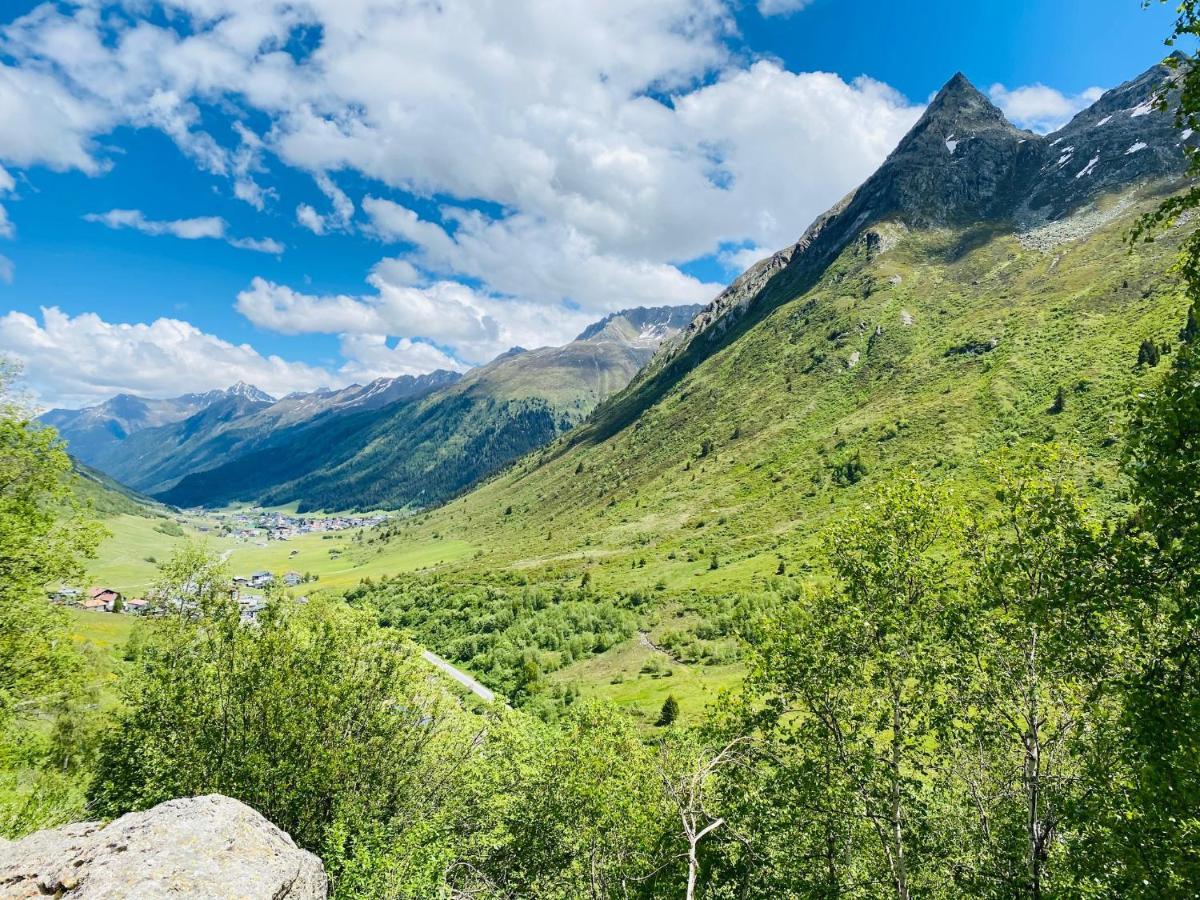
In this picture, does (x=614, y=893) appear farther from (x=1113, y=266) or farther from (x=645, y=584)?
(x=1113, y=266)

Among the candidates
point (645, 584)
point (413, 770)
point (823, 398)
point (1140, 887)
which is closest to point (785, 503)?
point (645, 584)

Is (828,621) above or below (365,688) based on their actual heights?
above

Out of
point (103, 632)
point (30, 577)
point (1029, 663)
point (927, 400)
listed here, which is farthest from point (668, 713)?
point (927, 400)

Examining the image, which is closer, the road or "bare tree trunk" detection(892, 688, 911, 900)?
"bare tree trunk" detection(892, 688, 911, 900)

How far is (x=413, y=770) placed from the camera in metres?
27.0

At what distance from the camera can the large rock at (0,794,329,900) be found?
1212 cm

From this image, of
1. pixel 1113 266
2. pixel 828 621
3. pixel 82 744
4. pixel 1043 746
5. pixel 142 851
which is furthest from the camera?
pixel 1113 266

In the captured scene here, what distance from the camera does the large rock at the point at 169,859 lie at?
12.1 m

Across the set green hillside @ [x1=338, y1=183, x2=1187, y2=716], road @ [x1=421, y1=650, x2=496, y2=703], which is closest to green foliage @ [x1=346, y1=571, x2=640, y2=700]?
green hillside @ [x1=338, y1=183, x2=1187, y2=716]

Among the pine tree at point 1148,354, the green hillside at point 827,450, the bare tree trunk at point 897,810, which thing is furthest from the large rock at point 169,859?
the pine tree at point 1148,354

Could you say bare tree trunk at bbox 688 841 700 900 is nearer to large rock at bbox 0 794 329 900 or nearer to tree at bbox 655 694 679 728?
large rock at bbox 0 794 329 900

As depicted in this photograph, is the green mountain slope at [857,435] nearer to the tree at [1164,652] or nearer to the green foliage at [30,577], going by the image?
the green foliage at [30,577]

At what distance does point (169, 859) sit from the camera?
42.1 feet

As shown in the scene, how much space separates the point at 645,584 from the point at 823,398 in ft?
317
